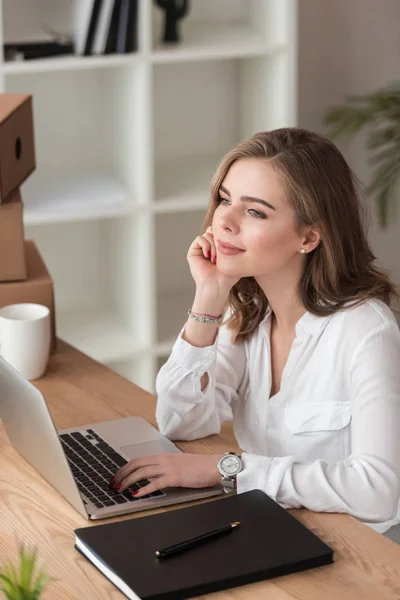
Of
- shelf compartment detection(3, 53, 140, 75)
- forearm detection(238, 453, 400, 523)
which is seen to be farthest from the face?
shelf compartment detection(3, 53, 140, 75)

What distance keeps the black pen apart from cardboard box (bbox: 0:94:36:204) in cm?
101

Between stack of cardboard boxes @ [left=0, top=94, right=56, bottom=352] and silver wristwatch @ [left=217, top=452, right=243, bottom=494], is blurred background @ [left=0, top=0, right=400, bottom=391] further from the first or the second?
silver wristwatch @ [left=217, top=452, right=243, bottom=494]

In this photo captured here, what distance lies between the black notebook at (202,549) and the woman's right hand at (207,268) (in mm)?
474

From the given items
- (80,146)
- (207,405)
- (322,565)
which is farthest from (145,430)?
(80,146)

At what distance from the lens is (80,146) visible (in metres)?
3.31

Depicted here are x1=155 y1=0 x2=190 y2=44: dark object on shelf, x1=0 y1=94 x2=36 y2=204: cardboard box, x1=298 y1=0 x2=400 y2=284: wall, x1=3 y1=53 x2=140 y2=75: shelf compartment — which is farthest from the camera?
x1=298 y1=0 x2=400 y2=284: wall

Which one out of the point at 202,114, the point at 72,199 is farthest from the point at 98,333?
the point at 202,114

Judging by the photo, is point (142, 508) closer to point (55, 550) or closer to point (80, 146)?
point (55, 550)

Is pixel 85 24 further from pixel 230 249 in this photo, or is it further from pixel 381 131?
pixel 230 249

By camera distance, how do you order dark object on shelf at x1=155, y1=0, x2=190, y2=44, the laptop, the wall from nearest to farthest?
the laptop
dark object on shelf at x1=155, y1=0, x2=190, y2=44
the wall

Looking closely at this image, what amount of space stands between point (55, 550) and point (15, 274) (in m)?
0.89

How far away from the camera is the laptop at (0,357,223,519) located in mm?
1426

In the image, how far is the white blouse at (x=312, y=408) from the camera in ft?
4.83

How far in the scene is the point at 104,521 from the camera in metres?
1.42
